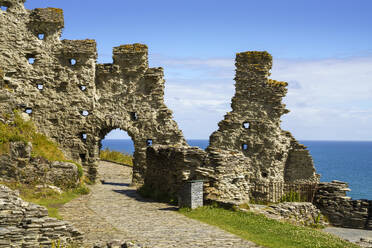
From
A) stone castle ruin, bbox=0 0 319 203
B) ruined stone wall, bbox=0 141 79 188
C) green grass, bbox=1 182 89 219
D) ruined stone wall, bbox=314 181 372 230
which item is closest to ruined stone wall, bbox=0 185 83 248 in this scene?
green grass, bbox=1 182 89 219

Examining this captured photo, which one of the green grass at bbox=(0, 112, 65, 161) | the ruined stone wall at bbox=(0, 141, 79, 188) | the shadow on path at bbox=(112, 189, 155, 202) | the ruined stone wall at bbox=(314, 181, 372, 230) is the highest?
the green grass at bbox=(0, 112, 65, 161)

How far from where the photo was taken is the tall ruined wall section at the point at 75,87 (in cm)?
2667

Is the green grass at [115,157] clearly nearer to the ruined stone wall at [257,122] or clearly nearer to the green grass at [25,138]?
the ruined stone wall at [257,122]

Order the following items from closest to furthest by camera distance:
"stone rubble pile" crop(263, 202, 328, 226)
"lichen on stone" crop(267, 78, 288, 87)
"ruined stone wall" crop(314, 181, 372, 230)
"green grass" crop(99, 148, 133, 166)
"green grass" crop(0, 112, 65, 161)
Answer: "stone rubble pile" crop(263, 202, 328, 226) → "green grass" crop(0, 112, 65, 161) → "ruined stone wall" crop(314, 181, 372, 230) → "lichen on stone" crop(267, 78, 288, 87) → "green grass" crop(99, 148, 133, 166)

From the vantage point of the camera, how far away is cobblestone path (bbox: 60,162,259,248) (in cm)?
1256

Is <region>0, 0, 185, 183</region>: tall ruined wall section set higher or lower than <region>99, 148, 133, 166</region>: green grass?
higher

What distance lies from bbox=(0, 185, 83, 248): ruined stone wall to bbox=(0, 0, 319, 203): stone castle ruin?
14.2m

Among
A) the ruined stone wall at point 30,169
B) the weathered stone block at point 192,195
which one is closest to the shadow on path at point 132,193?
the ruined stone wall at point 30,169

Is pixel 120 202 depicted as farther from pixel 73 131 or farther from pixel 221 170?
pixel 73 131

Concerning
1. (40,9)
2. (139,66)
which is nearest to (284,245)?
(139,66)

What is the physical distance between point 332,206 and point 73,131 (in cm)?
1544

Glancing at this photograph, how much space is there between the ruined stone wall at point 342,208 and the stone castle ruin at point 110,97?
1.84 m

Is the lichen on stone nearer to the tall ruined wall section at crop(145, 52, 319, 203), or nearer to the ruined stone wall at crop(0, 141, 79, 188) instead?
the tall ruined wall section at crop(145, 52, 319, 203)

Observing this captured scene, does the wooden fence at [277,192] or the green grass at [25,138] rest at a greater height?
the green grass at [25,138]
